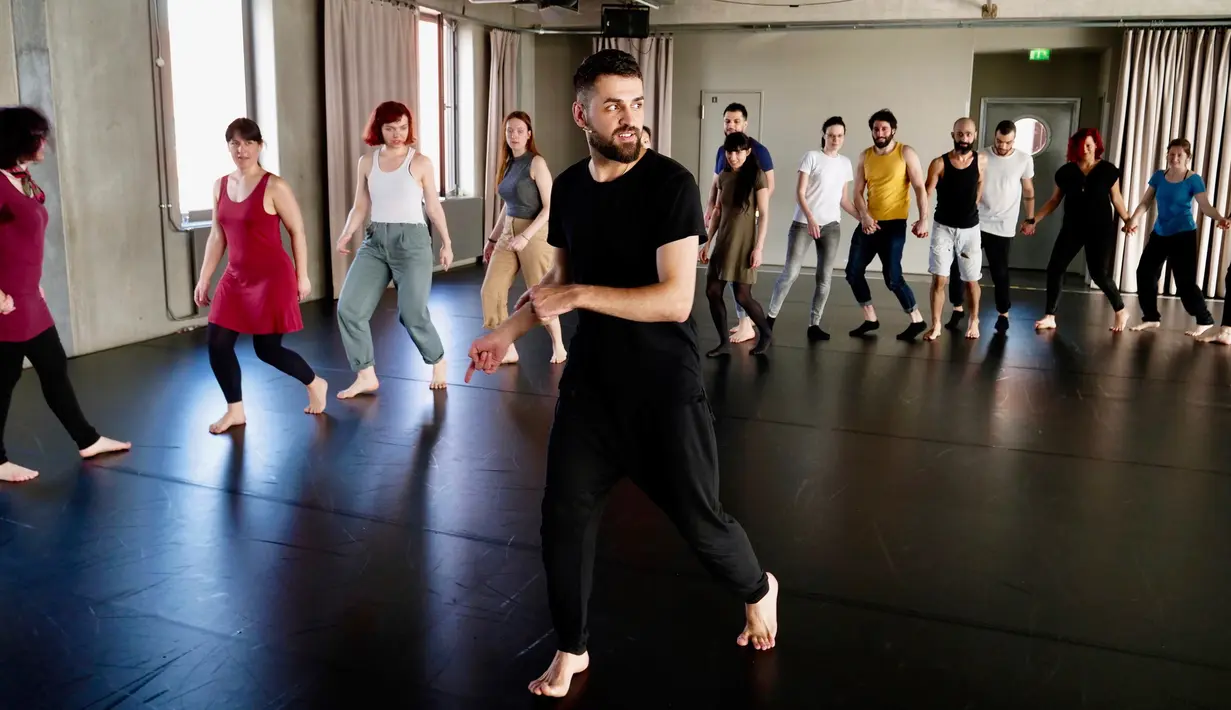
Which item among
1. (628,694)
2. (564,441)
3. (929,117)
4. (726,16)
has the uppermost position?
(726,16)

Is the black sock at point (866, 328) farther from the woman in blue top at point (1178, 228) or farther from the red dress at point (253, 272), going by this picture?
the red dress at point (253, 272)

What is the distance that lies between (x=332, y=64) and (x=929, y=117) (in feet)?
19.7

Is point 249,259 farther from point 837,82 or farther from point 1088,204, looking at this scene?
point 837,82

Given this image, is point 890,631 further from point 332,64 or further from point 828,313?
point 332,64

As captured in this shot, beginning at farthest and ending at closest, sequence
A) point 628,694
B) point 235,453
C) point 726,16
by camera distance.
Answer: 1. point 726,16
2. point 235,453
3. point 628,694

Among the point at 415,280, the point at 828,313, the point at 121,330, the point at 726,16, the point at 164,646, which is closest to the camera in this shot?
the point at 164,646

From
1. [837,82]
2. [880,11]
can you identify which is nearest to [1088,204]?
[880,11]

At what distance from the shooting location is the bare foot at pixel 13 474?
3.91m

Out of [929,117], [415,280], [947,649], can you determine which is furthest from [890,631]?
[929,117]

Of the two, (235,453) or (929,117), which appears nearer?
(235,453)

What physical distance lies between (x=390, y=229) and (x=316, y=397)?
2.84ft

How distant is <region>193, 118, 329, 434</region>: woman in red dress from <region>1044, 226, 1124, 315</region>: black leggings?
211 inches

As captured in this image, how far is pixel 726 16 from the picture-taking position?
10875 millimetres

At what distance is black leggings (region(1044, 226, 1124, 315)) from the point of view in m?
7.38
